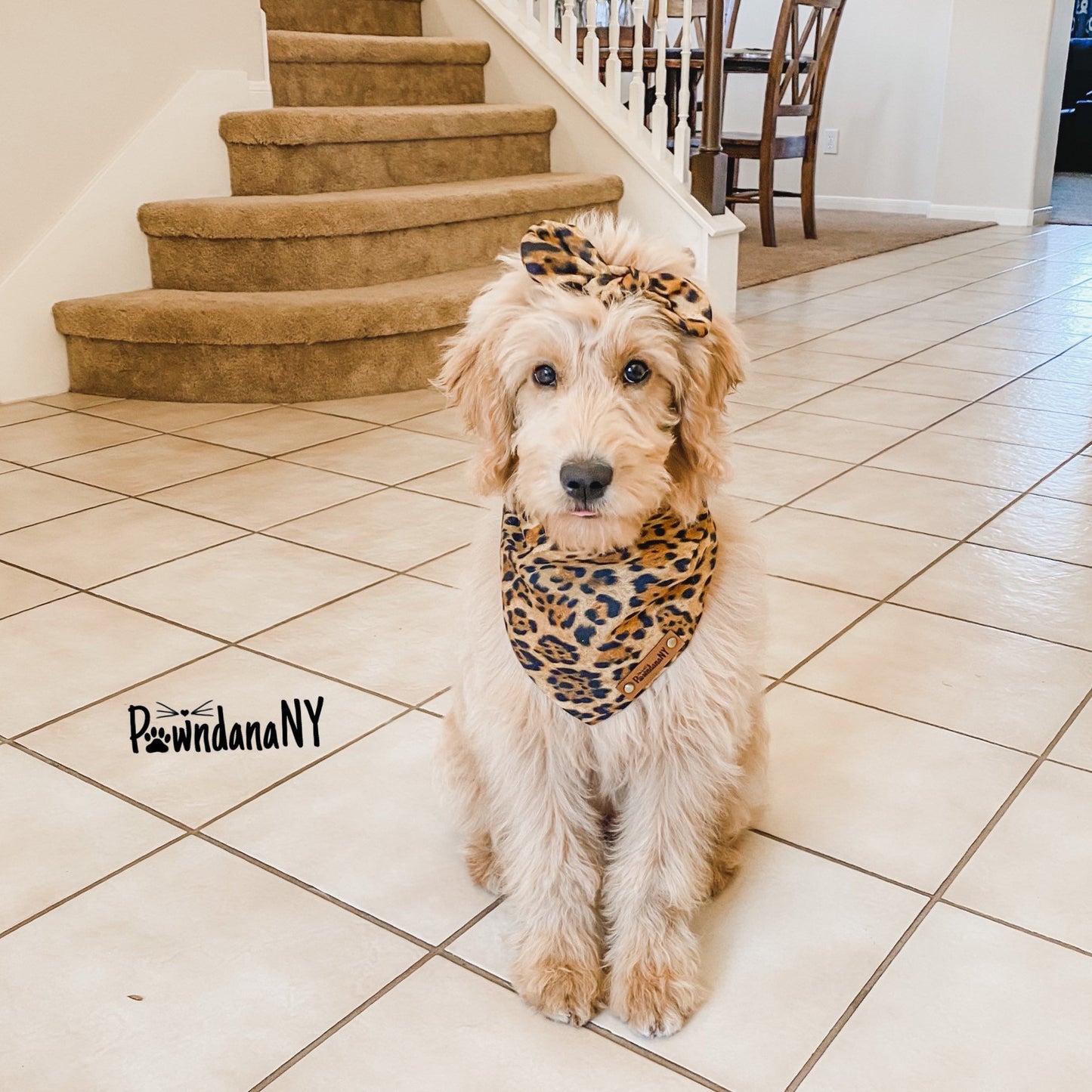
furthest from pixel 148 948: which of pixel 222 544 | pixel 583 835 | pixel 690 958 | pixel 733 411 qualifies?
pixel 733 411

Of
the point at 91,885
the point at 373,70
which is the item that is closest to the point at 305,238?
the point at 373,70

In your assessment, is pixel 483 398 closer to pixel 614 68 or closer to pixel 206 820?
pixel 206 820

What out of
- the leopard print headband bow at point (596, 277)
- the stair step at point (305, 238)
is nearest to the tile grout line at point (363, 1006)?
the leopard print headband bow at point (596, 277)

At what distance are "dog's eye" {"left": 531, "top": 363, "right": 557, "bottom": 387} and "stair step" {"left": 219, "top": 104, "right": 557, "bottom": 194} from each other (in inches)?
119

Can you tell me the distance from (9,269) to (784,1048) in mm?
3248

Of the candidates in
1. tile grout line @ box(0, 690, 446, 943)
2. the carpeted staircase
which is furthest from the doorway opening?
tile grout line @ box(0, 690, 446, 943)

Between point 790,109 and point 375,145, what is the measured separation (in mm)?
2885

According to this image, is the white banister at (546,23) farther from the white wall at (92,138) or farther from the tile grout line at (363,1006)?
the tile grout line at (363,1006)

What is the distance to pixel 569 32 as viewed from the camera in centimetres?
470

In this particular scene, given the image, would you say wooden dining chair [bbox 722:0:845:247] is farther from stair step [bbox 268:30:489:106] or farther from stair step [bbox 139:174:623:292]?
stair step [bbox 139:174:623:292]

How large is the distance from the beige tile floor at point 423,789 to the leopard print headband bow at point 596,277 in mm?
477

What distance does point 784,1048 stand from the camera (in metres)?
1.21

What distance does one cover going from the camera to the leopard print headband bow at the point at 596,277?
115 cm

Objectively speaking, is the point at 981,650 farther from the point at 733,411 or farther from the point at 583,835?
the point at 733,411
